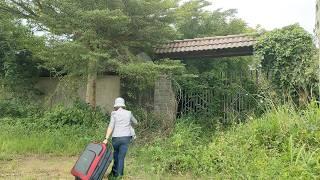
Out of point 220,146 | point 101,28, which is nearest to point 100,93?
point 101,28

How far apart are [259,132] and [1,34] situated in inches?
409

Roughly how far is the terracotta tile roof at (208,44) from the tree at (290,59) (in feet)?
1.54

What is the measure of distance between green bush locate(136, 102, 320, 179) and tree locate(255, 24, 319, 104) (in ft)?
11.1

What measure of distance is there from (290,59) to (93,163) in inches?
289

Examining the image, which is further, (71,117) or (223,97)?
(223,97)

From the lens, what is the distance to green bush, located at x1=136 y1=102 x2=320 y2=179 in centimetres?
598

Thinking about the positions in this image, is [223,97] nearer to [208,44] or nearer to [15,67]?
[208,44]

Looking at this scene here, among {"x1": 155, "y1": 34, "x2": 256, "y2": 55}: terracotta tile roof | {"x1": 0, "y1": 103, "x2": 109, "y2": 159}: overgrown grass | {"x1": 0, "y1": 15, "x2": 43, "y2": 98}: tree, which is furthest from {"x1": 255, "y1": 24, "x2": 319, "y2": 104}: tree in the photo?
{"x1": 0, "y1": 15, "x2": 43, "y2": 98}: tree

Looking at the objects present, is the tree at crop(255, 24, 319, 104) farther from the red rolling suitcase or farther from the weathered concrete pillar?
the red rolling suitcase

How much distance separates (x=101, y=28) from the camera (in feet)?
39.6

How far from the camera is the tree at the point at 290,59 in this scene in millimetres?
11212

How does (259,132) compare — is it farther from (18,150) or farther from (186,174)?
(18,150)

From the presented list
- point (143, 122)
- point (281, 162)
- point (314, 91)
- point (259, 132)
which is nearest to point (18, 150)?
point (143, 122)

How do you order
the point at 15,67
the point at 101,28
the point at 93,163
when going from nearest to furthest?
the point at 93,163 → the point at 101,28 → the point at 15,67
